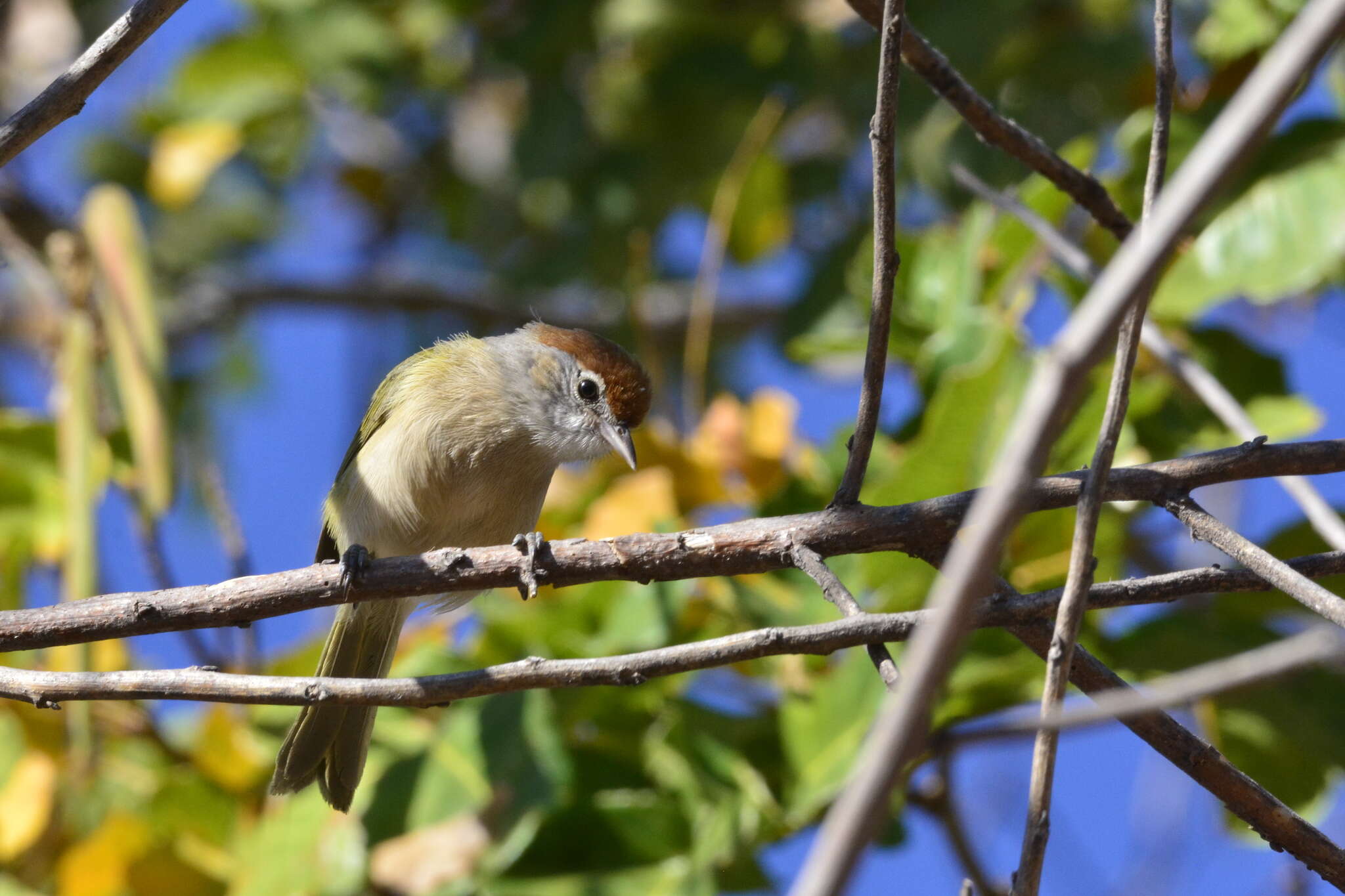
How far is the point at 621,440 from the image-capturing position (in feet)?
12.4

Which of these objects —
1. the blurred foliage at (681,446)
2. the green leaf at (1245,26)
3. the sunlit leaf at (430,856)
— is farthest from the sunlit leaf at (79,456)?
the green leaf at (1245,26)

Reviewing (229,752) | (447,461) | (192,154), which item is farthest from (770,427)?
(192,154)

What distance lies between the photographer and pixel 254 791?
365 centimetres

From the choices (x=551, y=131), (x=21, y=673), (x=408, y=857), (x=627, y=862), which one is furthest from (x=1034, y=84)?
(x=21, y=673)

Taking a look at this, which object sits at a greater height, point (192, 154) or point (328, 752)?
point (192, 154)

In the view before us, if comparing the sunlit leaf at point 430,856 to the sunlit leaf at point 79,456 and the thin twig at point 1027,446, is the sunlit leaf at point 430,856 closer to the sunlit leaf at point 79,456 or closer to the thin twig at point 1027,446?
the sunlit leaf at point 79,456

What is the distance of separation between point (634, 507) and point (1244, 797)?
2.03 meters

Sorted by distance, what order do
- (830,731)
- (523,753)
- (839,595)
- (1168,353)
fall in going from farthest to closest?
(523,753) → (830,731) → (1168,353) → (839,595)

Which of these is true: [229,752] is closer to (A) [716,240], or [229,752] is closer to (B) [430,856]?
(B) [430,856]

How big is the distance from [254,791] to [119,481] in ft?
3.27

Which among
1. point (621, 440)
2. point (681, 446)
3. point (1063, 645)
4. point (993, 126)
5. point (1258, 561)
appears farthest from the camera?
point (681, 446)

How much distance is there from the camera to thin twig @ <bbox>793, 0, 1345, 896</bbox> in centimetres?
89

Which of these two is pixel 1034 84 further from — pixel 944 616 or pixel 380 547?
pixel 944 616

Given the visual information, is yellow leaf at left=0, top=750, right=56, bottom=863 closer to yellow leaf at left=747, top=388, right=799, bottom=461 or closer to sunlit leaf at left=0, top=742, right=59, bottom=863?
sunlit leaf at left=0, top=742, right=59, bottom=863
